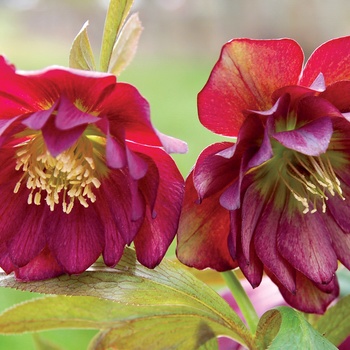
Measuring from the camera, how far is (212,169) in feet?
1.34

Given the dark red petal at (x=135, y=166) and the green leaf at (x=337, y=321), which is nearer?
the dark red petal at (x=135, y=166)

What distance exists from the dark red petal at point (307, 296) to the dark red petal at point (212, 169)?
0.09 m

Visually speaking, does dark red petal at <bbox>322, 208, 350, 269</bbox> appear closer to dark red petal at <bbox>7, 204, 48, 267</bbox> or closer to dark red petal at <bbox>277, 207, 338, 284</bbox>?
dark red petal at <bbox>277, 207, 338, 284</bbox>

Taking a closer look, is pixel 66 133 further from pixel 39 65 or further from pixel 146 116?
pixel 39 65

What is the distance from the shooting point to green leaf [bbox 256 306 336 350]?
0.40 m

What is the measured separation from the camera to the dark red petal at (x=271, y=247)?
1.41ft

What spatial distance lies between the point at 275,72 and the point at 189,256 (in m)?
0.13

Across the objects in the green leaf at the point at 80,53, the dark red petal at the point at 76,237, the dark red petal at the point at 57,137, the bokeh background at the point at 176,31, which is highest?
the bokeh background at the point at 176,31

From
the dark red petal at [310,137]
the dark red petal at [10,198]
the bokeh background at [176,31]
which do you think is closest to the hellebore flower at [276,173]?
the dark red petal at [310,137]

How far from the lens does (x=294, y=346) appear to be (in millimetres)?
397

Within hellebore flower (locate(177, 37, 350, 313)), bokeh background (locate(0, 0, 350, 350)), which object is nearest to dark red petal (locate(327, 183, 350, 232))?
hellebore flower (locate(177, 37, 350, 313))

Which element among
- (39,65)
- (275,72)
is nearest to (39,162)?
(275,72)

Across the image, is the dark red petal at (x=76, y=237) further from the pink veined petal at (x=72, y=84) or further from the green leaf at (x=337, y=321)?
the green leaf at (x=337, y=321)

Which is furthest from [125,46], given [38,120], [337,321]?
[337,321]
